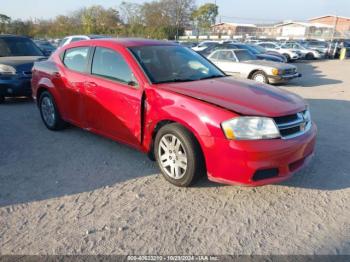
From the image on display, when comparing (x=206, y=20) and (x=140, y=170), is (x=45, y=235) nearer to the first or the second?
(x=140, y=170)

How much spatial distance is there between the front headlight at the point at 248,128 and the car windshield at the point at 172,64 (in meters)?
1.19

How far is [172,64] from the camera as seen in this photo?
14.8 ft

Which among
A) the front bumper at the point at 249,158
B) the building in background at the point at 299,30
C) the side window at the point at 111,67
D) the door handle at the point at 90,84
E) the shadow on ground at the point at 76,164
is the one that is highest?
the building in background at the point at 299,30

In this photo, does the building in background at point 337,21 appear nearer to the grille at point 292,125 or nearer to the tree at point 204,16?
the tree at point 204,16

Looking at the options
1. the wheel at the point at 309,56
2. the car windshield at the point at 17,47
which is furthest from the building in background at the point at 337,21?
the car windshield at the point at 17,47

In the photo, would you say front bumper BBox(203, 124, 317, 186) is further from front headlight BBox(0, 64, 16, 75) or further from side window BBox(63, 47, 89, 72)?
front headlight BBox(0, 64, 16, 75)

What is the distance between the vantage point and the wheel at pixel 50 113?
18.7ft

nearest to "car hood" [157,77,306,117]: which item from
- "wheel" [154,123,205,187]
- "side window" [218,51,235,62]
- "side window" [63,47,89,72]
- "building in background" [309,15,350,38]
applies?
"wheel" [154,123,205,187]

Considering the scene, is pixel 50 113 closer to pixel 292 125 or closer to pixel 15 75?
pixel 15 75

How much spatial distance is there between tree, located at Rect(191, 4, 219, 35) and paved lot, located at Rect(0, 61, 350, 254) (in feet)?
219

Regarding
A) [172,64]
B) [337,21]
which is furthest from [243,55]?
[337,21]

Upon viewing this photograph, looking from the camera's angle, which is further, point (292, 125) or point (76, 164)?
point (76, 164)

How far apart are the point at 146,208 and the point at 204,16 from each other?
73024 millimetres

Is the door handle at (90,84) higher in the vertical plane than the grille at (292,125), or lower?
higher
